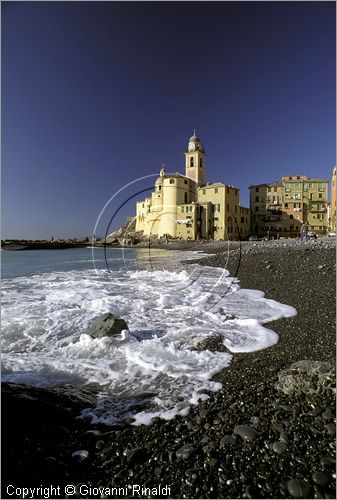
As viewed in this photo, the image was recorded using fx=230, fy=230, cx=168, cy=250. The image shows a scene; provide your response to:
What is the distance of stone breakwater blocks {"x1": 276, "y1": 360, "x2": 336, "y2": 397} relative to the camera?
106 inches

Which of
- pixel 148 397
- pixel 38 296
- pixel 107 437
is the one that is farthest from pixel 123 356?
pixel 38 296

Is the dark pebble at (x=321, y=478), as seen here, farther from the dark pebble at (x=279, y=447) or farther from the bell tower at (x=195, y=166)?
the bell tower at (x=195, y=166)

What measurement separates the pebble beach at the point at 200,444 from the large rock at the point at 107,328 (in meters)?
1.84

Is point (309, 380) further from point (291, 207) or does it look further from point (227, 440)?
point (291, 207)

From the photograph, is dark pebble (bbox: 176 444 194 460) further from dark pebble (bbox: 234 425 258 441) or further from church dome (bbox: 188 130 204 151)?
church dome (bbox: 188 130 204 151)

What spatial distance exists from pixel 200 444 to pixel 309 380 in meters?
1.53

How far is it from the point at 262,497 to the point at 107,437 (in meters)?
1.49

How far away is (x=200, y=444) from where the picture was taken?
2.16 metres

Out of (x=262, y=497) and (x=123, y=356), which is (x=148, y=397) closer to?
(x=123, y=356)

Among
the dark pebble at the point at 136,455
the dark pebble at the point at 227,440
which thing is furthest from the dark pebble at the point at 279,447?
the dark pebble at the point at 136,455

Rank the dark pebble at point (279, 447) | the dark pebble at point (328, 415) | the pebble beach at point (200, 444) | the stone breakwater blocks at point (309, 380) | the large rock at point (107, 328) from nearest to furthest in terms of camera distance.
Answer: the pebble beach at point (200, 444)
the dark pebble at point (279, 447)
the dark pebble at point (328, 415)
the stone breakwater blocks at point (309, 380)
the large rock at point (107, 328)

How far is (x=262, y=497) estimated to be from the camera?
1.80 m

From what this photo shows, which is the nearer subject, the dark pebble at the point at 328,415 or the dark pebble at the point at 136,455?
the dark pebble at the point at 136,455

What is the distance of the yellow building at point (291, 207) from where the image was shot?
50.2m
